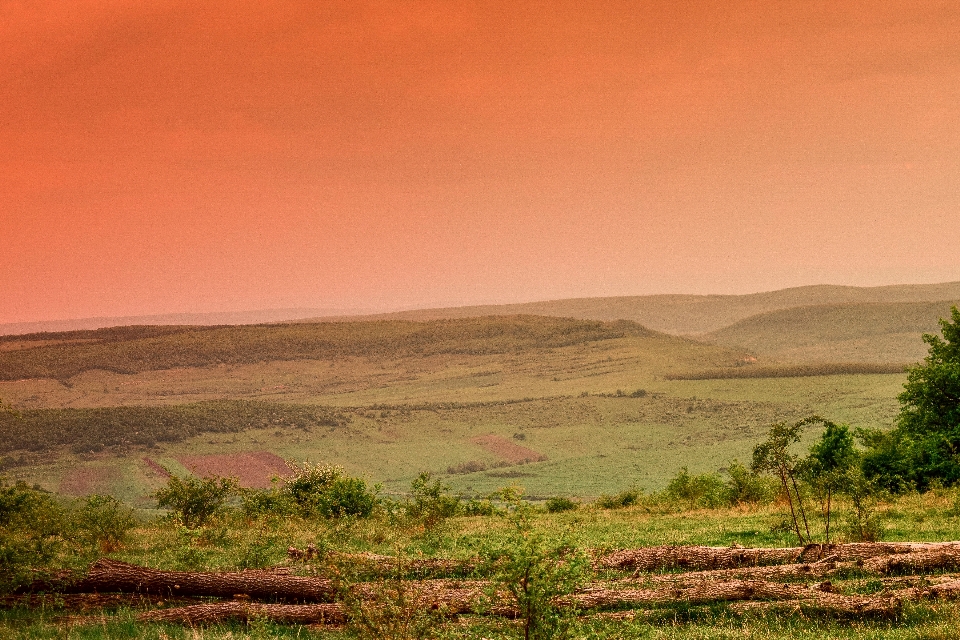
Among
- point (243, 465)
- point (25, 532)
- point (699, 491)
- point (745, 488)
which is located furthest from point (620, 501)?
point (243, 465)

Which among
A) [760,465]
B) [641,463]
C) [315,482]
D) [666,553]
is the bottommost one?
A: [641,463]

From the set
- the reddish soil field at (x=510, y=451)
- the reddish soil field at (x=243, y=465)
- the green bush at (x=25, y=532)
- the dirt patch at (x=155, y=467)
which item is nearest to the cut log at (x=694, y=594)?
the green bush at (x=25, y=532)

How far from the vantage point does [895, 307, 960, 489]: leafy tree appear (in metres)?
36.4

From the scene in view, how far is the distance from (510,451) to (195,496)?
154m

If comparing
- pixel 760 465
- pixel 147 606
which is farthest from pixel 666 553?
pixel 147 606

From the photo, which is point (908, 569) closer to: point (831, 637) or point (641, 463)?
point (831, 637)

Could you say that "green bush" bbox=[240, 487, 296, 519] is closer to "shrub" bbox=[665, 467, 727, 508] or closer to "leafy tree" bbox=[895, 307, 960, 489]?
"shrub" bbox=[665, 467, 727, 508]

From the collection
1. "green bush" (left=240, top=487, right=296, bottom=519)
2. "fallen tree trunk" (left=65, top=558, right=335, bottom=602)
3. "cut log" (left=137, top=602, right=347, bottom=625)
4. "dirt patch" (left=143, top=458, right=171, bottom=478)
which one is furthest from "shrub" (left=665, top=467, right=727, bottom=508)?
"dirt patch" (left=143, top=458, right=171, bottom=478)

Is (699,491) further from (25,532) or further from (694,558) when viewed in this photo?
(25,532)

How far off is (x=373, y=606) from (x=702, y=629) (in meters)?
6.43

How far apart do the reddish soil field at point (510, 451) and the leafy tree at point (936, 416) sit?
14182 centimetres

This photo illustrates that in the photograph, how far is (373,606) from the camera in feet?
37.4

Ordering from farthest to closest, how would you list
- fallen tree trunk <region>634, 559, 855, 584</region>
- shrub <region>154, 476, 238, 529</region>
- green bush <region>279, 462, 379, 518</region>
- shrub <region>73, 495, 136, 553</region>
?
green bush <region>279, 462, 379, 518</region>, shrub <region>154, 476, 238, 529</region>, shrub <region>73, 495, 136, 553</region>, fallen tree trunk <region>634, 559, 855, 584</region>

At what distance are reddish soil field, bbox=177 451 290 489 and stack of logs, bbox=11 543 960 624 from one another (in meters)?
123
